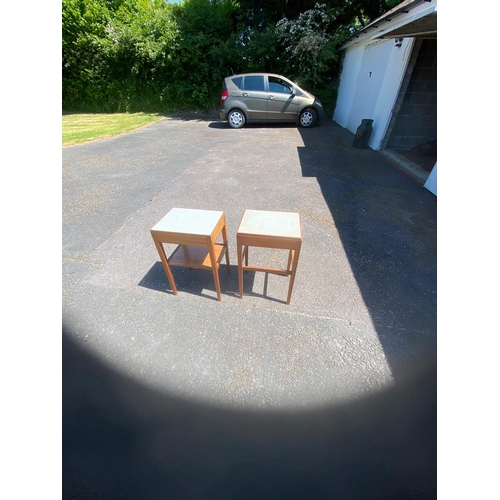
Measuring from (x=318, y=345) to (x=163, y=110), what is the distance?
1415 cm

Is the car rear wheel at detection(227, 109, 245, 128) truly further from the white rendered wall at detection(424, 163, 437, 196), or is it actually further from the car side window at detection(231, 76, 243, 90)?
the white rendered wall at detection(424, 163, 437, 196)

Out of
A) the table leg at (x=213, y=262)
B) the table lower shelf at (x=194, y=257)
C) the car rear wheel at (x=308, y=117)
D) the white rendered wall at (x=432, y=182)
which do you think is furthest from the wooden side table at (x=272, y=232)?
the car rear wheel at (x=308, y=117)

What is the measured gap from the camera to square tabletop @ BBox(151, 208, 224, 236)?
1.91 m

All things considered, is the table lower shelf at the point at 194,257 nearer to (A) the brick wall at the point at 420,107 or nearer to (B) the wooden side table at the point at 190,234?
(B) the wooden side table at the point at 190,234

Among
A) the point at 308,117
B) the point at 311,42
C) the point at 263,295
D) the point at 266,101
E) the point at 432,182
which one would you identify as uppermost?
the point at 311,42

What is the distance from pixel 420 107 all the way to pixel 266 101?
4.80m

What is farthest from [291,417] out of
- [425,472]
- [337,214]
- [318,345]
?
[337,214]

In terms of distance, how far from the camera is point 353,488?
1309 millimetres

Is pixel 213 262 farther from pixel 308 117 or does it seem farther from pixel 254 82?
pixel 308 117

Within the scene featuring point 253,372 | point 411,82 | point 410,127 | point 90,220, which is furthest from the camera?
point 410,127

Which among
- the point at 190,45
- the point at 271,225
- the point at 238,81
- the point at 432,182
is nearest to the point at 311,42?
the point at 238,81

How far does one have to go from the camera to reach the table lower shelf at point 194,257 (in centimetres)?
222

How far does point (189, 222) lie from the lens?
2.03 meters

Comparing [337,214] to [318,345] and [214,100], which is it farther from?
[214,100]
